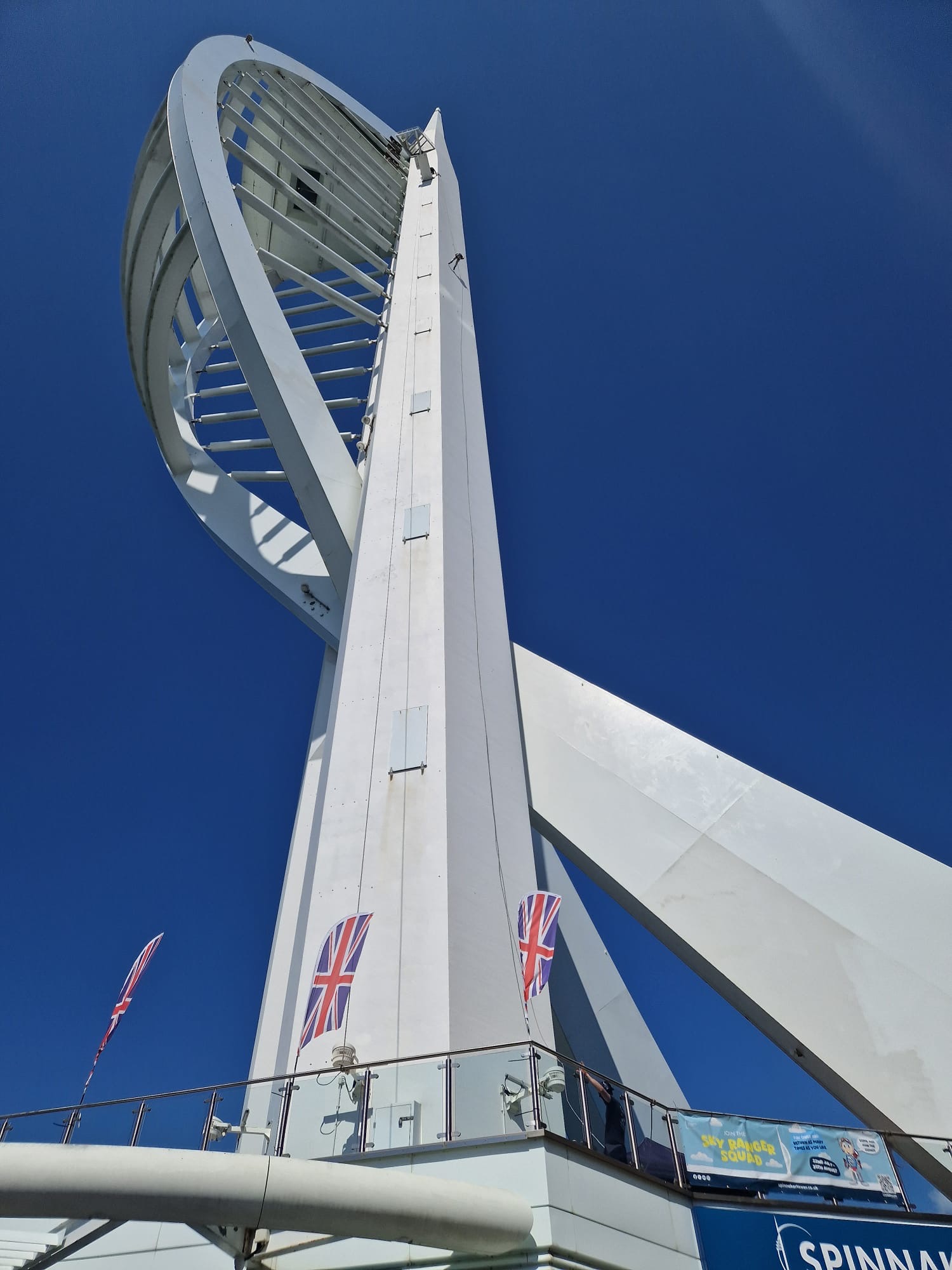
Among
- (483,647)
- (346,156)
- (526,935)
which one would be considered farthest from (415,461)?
(346,156)

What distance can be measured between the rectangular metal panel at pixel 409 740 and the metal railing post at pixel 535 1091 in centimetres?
493

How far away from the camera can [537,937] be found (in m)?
9.27

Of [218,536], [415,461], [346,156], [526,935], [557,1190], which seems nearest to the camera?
[557,1190]

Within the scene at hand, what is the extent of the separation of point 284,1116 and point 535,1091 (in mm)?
2224

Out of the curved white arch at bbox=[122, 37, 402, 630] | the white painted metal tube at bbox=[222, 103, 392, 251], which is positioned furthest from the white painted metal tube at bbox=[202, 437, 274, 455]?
the white painted metal tube at bbox=[222, 103, 392, 251]

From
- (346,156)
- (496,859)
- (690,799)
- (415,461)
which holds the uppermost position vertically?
(346,156)

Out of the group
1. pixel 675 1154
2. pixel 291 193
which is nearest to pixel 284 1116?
pixel 675 1154

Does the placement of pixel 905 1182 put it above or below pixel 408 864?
below

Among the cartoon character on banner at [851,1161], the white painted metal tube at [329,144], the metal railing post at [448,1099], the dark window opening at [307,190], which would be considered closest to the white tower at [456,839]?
the metal railing post at [448,1099]

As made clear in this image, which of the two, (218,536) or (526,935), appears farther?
(218,536)

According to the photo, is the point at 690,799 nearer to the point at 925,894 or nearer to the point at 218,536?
the point at 925,894

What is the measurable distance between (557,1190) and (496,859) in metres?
5.18

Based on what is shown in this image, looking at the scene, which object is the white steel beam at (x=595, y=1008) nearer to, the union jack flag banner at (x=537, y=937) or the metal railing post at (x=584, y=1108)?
the union jack flag banner at (x=537, y=937)

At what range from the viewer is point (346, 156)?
27797 mm
